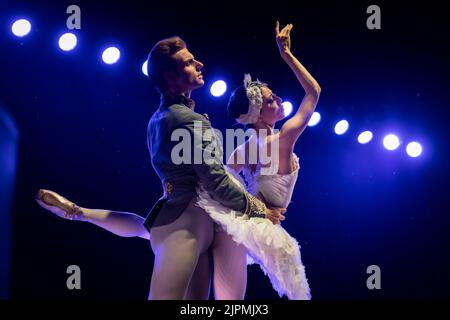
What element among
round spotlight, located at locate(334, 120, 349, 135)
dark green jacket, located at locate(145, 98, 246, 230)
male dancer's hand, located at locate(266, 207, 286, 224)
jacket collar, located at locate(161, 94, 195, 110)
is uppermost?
round spotlight, located at locate(334, 120, 349, 135)

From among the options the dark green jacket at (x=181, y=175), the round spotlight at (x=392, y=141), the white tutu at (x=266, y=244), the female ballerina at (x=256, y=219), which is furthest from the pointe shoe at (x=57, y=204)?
the round spotlight at (x=392, y=141)

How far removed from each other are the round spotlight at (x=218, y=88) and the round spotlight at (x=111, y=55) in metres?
0.66

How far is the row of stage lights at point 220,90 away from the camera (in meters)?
3.40

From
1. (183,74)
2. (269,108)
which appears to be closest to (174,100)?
(183,74)

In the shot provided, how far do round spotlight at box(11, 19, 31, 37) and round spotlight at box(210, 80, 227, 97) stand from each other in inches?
47.2

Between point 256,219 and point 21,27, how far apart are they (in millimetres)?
1900

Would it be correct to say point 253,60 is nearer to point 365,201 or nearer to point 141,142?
point 141,142

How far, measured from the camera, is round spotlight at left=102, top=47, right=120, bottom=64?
362 cm

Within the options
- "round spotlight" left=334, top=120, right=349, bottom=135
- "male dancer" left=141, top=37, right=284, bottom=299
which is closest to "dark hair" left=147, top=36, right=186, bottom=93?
"male dancer" left=141, top=37, right=284, bottom=299

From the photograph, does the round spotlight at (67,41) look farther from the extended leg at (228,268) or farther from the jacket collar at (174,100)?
the extended leg at (228,268)

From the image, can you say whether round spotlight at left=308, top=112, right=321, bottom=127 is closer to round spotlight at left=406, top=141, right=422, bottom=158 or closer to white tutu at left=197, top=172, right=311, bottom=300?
round spotlight at left=406, top=141, right=422, bottom=158

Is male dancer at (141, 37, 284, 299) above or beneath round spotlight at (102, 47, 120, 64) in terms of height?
beneath
